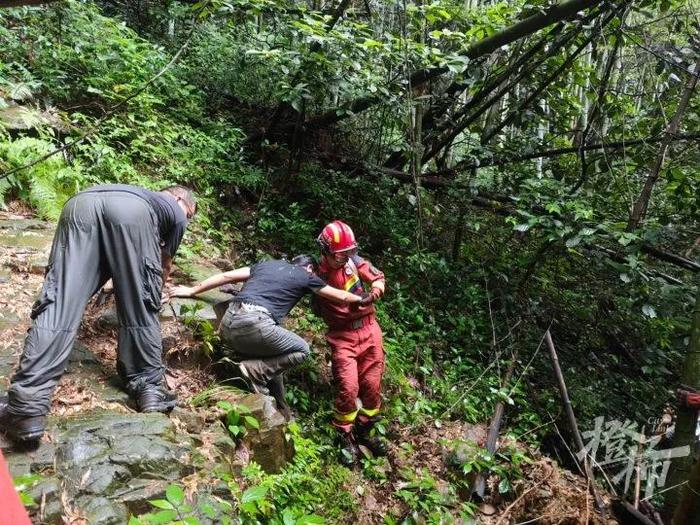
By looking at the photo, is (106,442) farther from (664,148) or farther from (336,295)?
(664,148)

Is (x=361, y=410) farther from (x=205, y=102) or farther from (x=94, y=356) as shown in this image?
(x=205, y=102)

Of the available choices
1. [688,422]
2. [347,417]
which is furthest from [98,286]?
[688,422]

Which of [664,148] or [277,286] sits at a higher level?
[664,148]

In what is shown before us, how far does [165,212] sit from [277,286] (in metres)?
1.48

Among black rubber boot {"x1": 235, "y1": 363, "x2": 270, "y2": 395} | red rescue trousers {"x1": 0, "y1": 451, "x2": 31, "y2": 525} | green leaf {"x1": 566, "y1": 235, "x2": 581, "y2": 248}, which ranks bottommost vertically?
black rubber boot {"x1": 235, "y1": 363, "x2": 270, "y2": 395}

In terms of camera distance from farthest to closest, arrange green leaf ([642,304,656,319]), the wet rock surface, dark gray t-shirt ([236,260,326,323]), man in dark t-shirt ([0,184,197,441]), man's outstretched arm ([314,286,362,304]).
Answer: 1. green leaf ([642,304,656,319])
2. man's outstretched arm ([314,286,362,304])
3. dark gray t-shirt ([236,260,326,323])
4. man in dark t-shirt ([0,184,197,441])
5. the wet rock surface

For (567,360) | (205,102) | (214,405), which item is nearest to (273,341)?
(214,405)

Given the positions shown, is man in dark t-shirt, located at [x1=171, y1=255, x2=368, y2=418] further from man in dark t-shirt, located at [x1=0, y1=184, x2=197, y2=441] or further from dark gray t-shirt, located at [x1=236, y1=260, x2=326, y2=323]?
man in dark t-shirt, located at [x1=0, y1=184, x2=197, y2=441]

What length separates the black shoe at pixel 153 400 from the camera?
3848mm

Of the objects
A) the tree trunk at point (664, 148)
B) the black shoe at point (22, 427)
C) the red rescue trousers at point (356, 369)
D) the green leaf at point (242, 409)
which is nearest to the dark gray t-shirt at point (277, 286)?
the red rescue trousers at point (356, 369)

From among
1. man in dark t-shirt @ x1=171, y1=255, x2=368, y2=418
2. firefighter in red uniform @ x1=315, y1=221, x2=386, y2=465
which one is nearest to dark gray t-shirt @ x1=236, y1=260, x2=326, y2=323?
man in dark t-shirt @ x1=171, y1=255, x2=368, y2=418

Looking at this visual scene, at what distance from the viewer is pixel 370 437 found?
576cm

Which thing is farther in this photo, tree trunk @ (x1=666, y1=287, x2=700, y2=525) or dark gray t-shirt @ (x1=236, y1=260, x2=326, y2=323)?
dark gray t-shirt @ (x1=236, y1=260, x2=326, y2=323)

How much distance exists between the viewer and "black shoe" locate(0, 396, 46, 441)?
3111 millimetres
